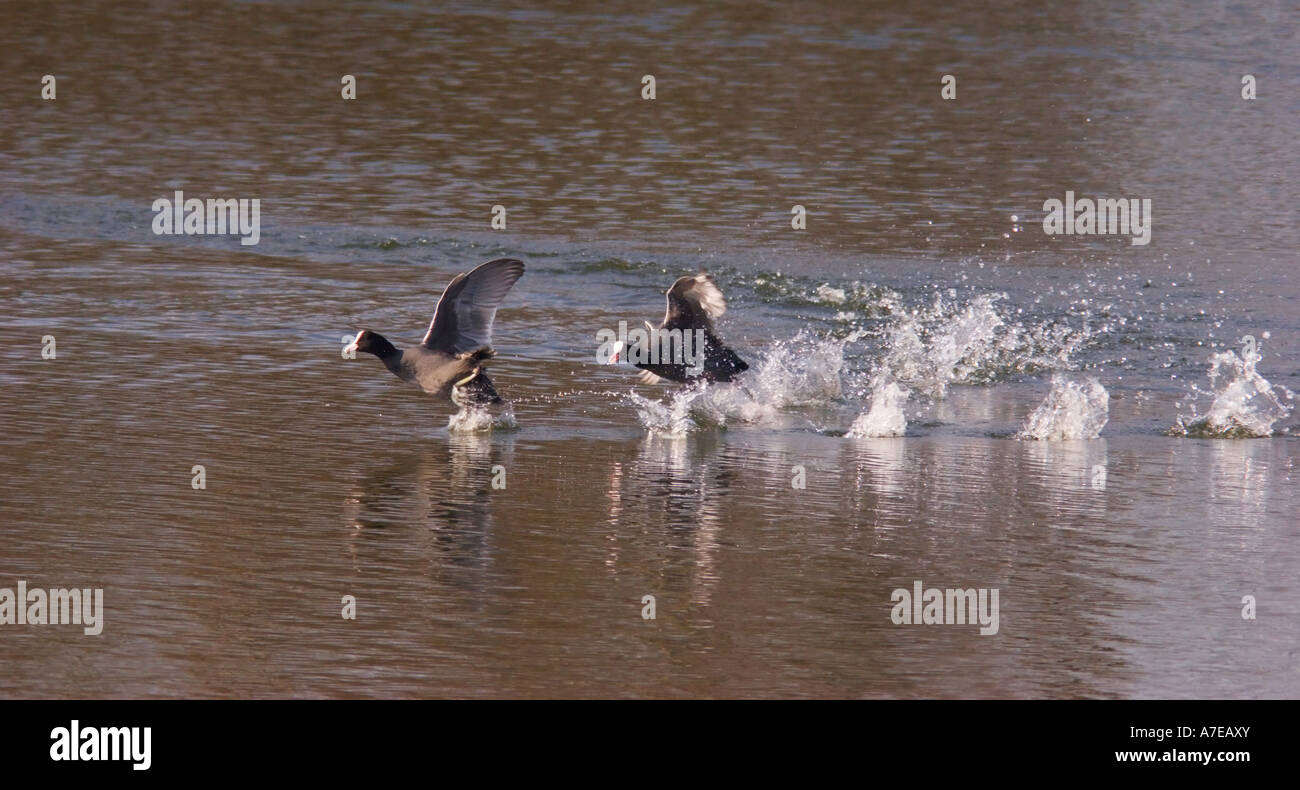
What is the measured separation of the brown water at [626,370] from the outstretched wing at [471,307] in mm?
467

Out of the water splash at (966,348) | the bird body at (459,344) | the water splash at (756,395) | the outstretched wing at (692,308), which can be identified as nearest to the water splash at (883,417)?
the water splash at (756,395)

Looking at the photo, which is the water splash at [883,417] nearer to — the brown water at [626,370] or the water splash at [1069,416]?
the brown water at [626,370]

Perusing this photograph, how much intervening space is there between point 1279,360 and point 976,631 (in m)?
6.17

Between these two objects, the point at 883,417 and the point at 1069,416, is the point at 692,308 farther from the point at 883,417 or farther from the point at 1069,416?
the point at 1069,416

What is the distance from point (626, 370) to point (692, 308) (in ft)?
2.53

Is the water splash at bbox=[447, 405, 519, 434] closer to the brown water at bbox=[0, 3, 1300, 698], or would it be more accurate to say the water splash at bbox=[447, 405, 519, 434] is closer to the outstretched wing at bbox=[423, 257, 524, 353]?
the brown water at bbox=[0, 3, 1300, 698]

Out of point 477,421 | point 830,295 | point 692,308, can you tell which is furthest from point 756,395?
point 830,295

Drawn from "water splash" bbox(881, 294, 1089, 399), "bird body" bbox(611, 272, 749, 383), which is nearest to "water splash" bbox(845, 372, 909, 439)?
"water splash" bbox(881, 294, 1089, 399)

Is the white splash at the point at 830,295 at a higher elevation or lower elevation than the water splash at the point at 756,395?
higher

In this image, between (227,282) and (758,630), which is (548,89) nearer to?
(227,282)

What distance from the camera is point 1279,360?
12.3 meters

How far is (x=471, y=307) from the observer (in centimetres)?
1059

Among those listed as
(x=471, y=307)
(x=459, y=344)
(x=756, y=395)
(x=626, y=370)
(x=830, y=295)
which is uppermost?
(x=830, y=295)

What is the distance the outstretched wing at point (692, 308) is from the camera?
1106cm
